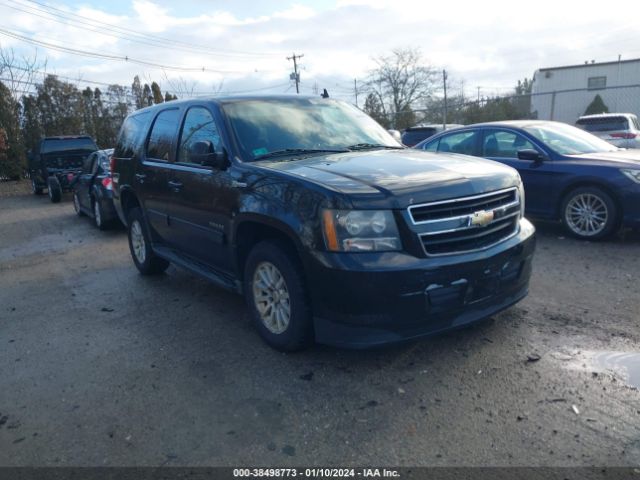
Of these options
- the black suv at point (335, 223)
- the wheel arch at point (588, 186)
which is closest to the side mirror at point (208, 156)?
the black suv at point (335, 223)

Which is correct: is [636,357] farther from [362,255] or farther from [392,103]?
[392,103]

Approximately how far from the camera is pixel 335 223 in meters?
3.24

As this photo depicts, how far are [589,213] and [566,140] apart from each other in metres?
1.30

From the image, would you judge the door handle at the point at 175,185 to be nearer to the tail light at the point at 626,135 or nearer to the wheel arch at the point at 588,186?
the wheel arch at the point at 588,186

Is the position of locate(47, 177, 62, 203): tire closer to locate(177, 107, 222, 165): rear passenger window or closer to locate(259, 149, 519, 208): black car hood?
locate(177, 107, 222, 165): rear passenger window

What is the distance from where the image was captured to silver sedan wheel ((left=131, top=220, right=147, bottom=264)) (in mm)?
6309

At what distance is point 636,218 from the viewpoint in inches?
251

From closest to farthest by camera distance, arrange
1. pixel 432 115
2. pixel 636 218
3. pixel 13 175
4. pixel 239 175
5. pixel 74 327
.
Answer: pixel 239 175, pixel 74 327, pixel 636 218, pixel 13 175, pixel 432 115

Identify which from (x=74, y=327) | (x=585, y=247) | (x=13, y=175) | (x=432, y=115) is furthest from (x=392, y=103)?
(x=74, y=327)

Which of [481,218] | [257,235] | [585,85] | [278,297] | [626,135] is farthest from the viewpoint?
[585,85]

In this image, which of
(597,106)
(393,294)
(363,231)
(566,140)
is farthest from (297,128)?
(597,106)

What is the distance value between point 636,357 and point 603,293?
1.40 metres

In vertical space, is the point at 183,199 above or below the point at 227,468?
above

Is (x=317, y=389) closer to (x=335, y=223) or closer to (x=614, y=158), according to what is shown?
(x=335, y=223)
